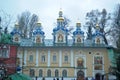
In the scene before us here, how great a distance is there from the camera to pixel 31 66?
45.2 metres

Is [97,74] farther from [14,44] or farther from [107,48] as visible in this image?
[14,44]

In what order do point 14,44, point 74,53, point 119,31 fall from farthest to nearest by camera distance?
point 74,53 < point 14,44 < point 119,31

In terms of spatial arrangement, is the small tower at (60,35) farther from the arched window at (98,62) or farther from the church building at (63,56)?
the arched window at (98,62)

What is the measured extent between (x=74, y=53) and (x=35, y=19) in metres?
9.23

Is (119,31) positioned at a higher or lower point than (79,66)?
higher

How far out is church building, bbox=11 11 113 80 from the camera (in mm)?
45438

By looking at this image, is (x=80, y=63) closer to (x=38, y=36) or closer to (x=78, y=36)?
(x=78, y=36)

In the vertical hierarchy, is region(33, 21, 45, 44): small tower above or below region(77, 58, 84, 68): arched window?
above

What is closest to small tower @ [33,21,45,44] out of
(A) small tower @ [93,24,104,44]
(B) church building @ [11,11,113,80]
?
(B) church building @ [11,11,113,80]


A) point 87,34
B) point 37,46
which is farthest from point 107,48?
point 37,46

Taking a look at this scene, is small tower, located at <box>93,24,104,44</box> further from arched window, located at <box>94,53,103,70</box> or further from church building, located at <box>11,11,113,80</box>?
arched window, located at <box>94,53,103,70</box>

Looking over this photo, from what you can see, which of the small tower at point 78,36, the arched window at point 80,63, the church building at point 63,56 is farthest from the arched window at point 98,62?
the small tower at point 78,36

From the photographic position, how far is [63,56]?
4622 centimetres

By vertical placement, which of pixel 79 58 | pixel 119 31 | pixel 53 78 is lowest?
pixel 53 78
